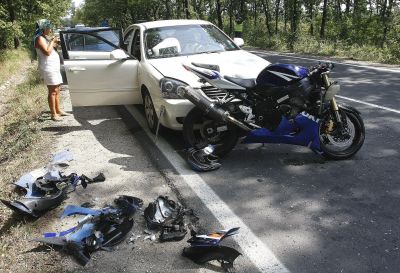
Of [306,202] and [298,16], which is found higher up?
[298,16]

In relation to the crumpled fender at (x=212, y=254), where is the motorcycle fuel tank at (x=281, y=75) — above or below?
above

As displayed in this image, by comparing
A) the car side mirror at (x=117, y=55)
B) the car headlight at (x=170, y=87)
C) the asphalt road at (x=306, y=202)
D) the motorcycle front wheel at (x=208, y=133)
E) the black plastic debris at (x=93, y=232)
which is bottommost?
the asphalt road at (x=306, y=202)

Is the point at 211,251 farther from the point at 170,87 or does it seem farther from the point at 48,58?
the point at 48,58

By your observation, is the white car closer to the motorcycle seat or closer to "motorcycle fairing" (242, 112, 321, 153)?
the motorcycle seat

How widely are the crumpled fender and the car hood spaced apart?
2.68 m

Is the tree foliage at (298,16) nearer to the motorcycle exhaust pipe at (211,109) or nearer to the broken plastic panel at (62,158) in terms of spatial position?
the motorcycle exhaust pipe at (211,109)

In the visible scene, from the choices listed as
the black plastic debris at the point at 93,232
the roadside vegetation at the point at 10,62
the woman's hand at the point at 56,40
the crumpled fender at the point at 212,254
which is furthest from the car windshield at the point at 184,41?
the roadside vegetation at the point at 10,62

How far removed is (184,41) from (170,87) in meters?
1.68

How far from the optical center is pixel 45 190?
420cm

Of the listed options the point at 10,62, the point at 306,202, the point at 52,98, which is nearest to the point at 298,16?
the point at 10,62

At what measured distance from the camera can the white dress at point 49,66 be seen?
711 centimetres

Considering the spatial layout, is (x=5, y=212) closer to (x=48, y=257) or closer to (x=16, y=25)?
(x=48, y=257)

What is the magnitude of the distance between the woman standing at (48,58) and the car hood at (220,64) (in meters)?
2.12

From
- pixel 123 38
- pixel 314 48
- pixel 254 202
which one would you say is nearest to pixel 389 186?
pixel 254 202
